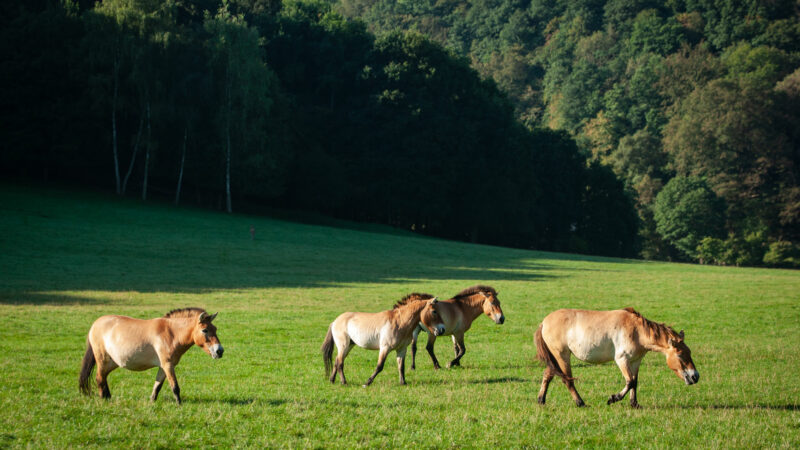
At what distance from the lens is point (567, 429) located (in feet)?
31.4

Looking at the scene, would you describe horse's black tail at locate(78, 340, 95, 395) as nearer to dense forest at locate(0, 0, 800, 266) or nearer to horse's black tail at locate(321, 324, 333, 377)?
horse's black tail at locate(321, 324, 333, 377)

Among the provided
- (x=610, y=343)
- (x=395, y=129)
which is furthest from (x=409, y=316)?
(x=395, y=129)

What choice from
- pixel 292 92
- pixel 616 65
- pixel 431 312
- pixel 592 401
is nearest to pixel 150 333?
pixel 431 312

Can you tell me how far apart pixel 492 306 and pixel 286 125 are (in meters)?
59.0

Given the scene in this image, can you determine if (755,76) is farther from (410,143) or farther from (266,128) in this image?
(266,128)

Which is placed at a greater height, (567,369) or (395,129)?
(395,129)

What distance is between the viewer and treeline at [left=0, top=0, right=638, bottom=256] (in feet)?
193

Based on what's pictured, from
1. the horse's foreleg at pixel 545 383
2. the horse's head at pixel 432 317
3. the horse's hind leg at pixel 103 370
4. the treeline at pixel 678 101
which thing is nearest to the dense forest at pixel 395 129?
the treeline at pixel 678 101

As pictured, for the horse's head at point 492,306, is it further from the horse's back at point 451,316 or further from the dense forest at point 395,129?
the dense forest at point 395,129

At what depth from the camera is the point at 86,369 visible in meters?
10.3

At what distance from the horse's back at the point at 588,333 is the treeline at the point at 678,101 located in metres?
87.9

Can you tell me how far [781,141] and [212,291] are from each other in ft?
328

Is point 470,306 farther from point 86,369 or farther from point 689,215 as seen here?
point 689,215

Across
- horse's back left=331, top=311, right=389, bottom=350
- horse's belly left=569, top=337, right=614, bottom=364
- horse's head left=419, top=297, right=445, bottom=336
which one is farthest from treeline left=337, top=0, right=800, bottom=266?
horse's back left=331, top=311, right=389, bottom=350
